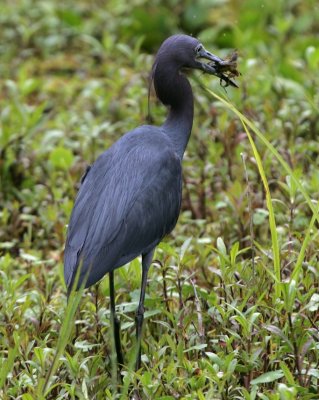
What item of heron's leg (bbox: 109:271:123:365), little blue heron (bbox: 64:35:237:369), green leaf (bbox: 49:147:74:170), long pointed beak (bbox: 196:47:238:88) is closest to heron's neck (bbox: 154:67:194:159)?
little blue heron (bbox: 64:35:237:369)

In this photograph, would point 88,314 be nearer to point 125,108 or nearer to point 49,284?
point 49,284

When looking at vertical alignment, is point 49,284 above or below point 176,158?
below

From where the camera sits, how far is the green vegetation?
12.2 feet

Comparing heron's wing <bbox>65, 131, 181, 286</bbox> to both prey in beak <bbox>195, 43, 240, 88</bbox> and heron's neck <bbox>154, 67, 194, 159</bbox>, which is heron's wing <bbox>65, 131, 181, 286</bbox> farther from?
prey in beak <bbox>195, 43, 240, 88</bbox>

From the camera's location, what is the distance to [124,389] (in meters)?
3.40

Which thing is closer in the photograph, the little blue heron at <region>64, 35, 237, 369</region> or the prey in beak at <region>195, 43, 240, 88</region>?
the little blue heron at <region>64, 35, 237, 369</region>

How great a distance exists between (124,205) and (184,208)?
5.25ft

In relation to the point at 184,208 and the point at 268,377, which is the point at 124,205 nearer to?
the point at 268,377

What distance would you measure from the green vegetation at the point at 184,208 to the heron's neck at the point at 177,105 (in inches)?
6.6

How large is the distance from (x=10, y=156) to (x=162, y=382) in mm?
2712

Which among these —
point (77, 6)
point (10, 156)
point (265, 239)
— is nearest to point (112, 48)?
point (77, 6)

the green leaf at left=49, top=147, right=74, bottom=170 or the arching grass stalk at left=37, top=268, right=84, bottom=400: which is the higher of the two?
the arching grass stalk at left=37, top=268, right=84, bottom=400

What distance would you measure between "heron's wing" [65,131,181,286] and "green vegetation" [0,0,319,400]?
0.70 ft

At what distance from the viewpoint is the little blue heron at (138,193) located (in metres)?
3.96
